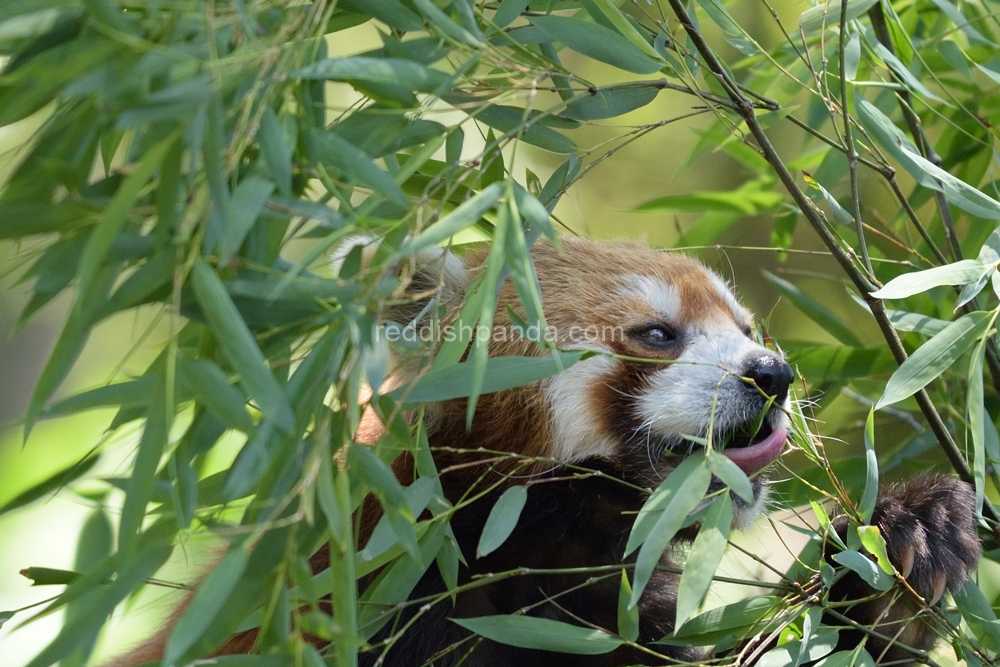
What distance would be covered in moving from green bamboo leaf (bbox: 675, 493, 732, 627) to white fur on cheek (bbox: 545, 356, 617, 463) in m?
0.65

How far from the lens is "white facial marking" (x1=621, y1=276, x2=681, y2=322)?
2.56m

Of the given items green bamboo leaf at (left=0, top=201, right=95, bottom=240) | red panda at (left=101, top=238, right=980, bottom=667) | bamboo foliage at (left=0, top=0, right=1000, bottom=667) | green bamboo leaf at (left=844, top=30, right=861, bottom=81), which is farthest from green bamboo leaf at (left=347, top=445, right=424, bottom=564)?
green bamboo leaf at (left=844, top=30, right=861, bottom=81)

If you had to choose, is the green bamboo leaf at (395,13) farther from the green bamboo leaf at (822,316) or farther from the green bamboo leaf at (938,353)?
the green bamboo leaf at (822,316)

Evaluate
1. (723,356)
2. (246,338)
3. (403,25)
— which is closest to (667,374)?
(723,356)

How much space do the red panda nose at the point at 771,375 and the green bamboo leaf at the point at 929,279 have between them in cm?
44

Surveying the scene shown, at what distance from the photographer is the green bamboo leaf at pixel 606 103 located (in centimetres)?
188

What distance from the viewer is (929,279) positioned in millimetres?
1828

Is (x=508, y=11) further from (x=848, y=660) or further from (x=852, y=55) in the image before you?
(x=848, y=660)

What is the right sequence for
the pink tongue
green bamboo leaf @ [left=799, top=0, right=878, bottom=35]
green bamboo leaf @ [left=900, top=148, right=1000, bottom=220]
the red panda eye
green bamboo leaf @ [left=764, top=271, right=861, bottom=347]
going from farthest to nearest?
green bamboo leaf @ [left=764, top=271, right=861, bottom=347] < the red panda eye < the pink tongue < green bamboo leaf @ [left=799, top=0, right=878, bottom=35] < green bamboo leaf @ [left=900, top=148, right=1000, bottom=220]

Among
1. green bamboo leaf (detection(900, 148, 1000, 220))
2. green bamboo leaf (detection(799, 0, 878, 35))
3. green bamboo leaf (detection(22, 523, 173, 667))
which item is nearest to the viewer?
green bamboo leaf (detection(22, 523, 173, 667))

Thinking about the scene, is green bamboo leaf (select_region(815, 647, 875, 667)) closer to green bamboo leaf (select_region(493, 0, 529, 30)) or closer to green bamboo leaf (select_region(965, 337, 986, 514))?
green bamboo leaf (select_region(965, 337, 986, 514))

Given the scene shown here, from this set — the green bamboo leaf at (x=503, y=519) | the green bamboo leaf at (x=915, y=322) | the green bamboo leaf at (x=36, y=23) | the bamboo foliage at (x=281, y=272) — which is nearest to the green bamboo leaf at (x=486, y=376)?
the bamboo foliage at (x=281, y=272)

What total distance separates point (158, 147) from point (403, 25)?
1.74 feet

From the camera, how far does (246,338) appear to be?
121cm
